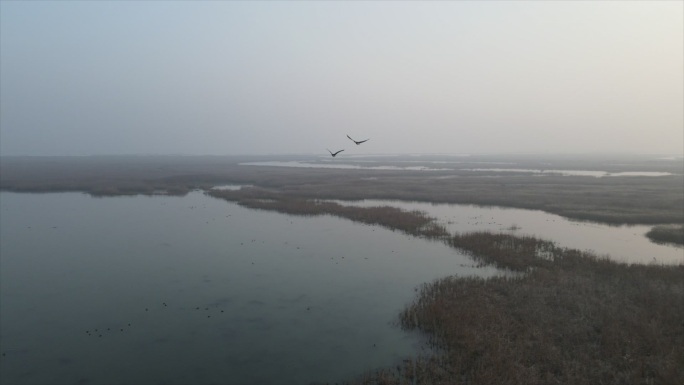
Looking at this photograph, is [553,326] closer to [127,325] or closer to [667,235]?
[127,325]

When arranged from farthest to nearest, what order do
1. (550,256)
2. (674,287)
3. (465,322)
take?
1. (550,256)
2. (674,287)
3. (465,322)

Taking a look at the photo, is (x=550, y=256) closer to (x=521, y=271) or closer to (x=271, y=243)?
(x=521, y=271)

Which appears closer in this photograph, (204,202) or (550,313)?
(550,313)

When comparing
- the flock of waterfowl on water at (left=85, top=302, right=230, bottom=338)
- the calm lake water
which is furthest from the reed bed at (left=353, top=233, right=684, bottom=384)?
the flock of waterfowl on water at (left=85, top=302, right=230, bottom=338)

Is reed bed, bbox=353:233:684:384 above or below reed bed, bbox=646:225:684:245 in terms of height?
below

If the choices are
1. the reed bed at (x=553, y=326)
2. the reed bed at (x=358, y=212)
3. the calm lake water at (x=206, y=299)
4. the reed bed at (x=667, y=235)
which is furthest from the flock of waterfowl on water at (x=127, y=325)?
the reed bed at (x=667, y=235)

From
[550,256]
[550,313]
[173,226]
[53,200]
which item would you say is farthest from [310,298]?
[53,200]

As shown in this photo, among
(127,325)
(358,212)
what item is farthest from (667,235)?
(127,325)

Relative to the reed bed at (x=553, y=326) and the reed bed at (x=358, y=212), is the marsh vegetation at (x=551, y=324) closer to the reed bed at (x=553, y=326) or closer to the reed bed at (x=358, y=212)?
the reed bed at (x=553, y=326)

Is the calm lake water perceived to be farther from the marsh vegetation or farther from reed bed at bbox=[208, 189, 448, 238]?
reed bed at bbox=[208, 189, 448, 238]
